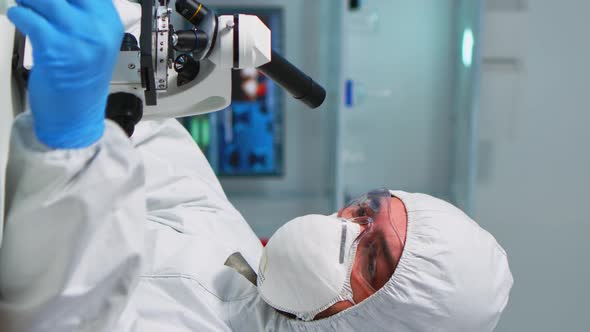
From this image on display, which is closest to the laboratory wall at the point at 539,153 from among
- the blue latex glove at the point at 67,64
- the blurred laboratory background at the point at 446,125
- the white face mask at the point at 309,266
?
the blurred laboratory background at the point at 446,125

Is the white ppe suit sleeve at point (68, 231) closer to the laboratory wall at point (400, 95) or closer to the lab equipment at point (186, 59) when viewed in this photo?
the lab equipment at point (186, 59)

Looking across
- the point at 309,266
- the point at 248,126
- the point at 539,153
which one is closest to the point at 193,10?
the point at 309,266

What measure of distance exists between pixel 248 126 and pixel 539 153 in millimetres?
1288

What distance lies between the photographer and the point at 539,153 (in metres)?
2.42

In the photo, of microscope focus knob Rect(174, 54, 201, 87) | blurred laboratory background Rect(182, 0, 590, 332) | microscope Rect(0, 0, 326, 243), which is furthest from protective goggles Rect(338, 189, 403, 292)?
blurred laboratory background Rect(182, 0, 590, 332)

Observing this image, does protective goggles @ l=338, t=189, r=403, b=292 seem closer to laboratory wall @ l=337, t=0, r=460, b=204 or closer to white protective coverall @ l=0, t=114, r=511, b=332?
white protective coverall @ l=0, t=114, r=511, b=332

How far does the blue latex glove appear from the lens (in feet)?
1.91

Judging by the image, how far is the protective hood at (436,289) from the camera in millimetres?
968

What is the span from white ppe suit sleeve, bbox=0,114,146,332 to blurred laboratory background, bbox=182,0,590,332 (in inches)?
63.8

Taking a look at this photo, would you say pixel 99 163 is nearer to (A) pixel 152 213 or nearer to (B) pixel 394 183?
(A) pixel 152 213

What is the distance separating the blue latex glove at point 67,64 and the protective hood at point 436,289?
22.8 inches

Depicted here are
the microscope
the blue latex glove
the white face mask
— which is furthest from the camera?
the white face mask

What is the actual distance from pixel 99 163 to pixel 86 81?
0.09 m

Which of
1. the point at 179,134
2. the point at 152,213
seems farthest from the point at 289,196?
the point at 152,213
